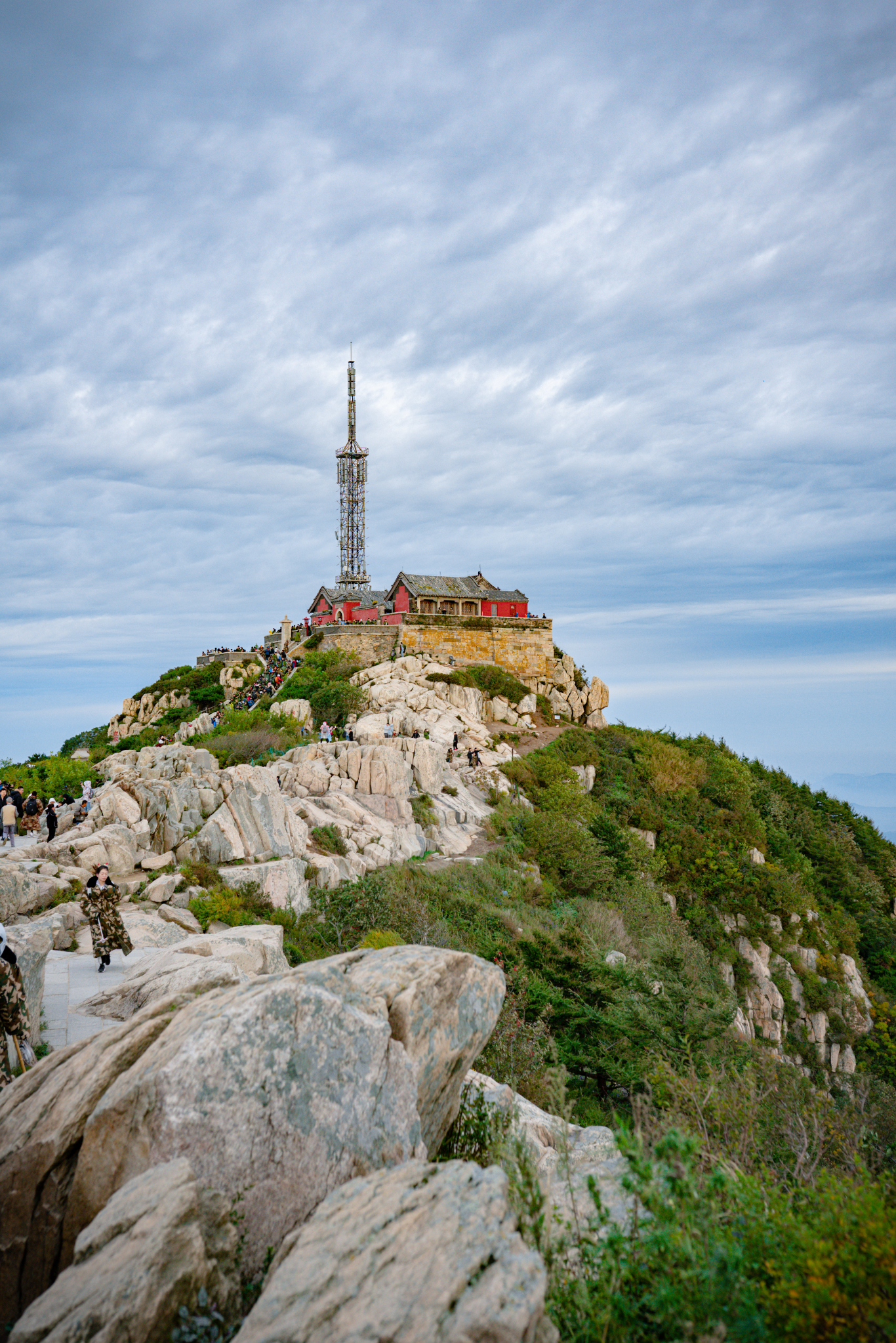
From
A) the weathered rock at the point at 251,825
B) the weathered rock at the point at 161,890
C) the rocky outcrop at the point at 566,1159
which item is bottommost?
the rocky outcrop at the point at 566,1159

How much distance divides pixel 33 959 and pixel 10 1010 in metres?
2.15

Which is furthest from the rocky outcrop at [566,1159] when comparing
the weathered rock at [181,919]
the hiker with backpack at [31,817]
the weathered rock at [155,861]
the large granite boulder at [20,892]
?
the hiker with backpack at [31,817]

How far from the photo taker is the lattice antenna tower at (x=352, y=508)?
208 feet

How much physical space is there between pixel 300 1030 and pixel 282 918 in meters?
13.0

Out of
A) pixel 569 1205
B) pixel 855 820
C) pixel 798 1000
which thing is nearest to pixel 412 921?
pixel 569 1205

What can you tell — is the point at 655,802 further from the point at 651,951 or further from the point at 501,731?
the point at 651,951

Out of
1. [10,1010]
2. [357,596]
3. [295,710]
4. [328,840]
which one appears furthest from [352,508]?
[10,1010]

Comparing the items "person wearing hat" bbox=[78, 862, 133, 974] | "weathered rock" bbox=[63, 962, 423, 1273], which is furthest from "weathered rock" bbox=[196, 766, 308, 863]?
"weathered rock" bbox=[63, 962, 423, 1273]

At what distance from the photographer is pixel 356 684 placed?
4016 cm

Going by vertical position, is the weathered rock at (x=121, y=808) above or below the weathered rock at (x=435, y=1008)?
above

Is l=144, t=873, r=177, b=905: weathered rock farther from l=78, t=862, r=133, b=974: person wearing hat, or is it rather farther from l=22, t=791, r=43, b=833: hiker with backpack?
l=22, t=791, r=43, b=833: hiker with backpack

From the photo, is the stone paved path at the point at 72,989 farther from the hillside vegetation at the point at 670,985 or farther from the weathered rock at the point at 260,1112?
the weathered rock at the point at 260,1112

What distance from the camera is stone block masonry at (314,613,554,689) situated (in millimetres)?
45938

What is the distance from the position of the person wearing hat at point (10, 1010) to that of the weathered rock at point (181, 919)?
7685mm
